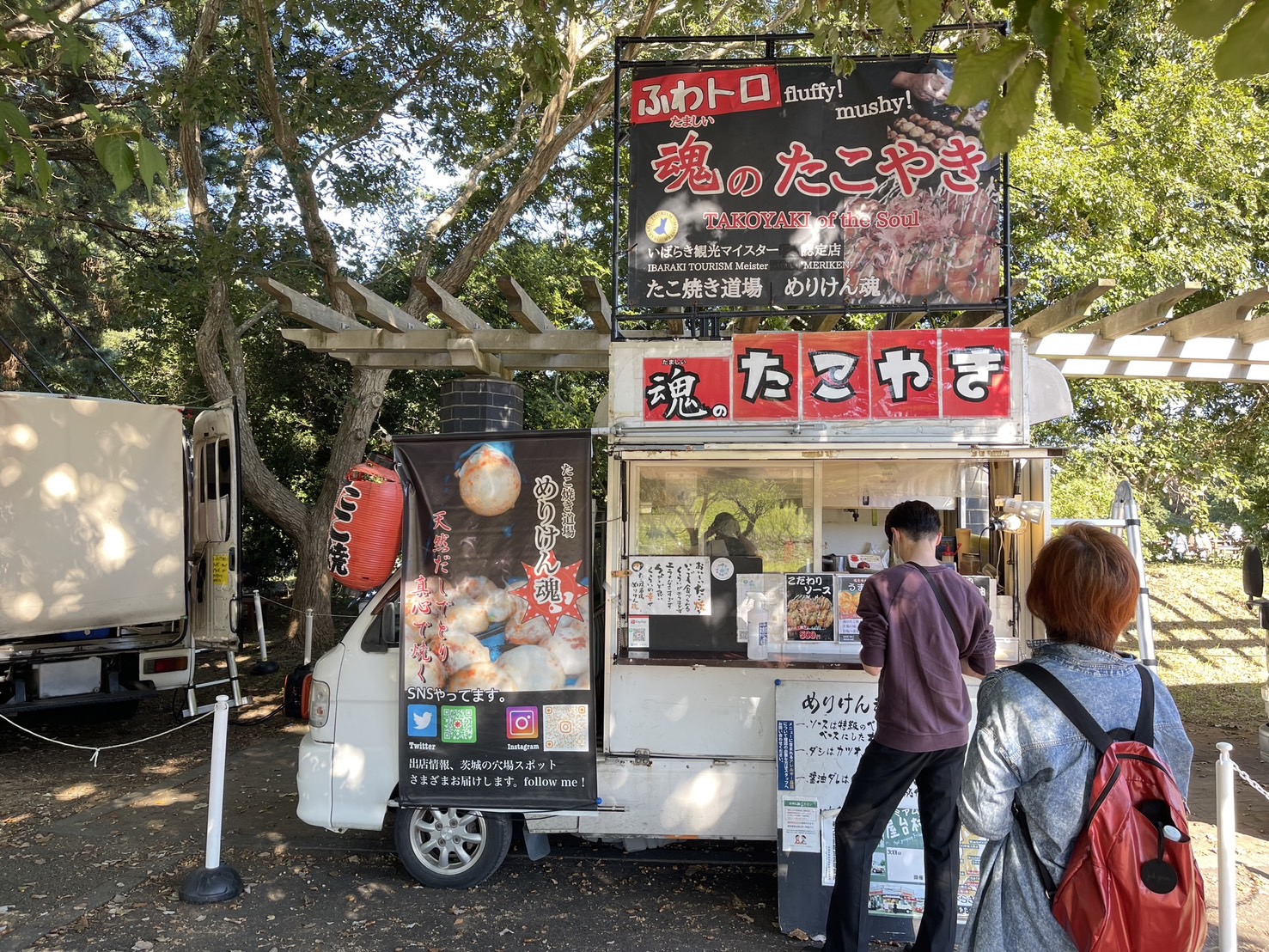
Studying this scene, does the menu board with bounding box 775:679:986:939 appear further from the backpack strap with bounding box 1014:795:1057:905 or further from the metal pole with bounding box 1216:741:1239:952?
the backpack strap with bounding box 1014:795:1057:905

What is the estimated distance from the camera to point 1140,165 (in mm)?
9406

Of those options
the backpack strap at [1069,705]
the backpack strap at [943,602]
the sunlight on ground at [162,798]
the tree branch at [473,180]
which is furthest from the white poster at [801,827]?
the tree branch at [473,180]

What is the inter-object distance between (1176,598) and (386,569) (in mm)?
10915

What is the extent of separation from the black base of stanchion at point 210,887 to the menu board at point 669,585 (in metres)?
2.43

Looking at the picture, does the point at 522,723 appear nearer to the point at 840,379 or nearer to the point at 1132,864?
the point at 840,379

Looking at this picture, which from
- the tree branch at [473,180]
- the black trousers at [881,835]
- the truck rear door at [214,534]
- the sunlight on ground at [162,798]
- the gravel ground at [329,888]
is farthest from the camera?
the tree branch at [473,180]

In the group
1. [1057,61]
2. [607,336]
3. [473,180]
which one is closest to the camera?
[1057,61]

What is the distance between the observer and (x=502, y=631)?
450cm

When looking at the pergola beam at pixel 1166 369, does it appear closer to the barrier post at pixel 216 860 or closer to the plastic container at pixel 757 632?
the plastic container at pixel 757 632

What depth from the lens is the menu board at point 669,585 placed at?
4820mm

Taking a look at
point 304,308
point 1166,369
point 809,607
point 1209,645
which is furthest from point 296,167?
point 1209,645

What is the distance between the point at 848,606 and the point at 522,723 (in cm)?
178

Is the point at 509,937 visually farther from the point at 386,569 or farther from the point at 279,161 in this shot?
the point at 279,161

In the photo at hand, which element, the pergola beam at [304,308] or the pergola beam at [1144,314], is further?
the pergola beam at [304,308]
